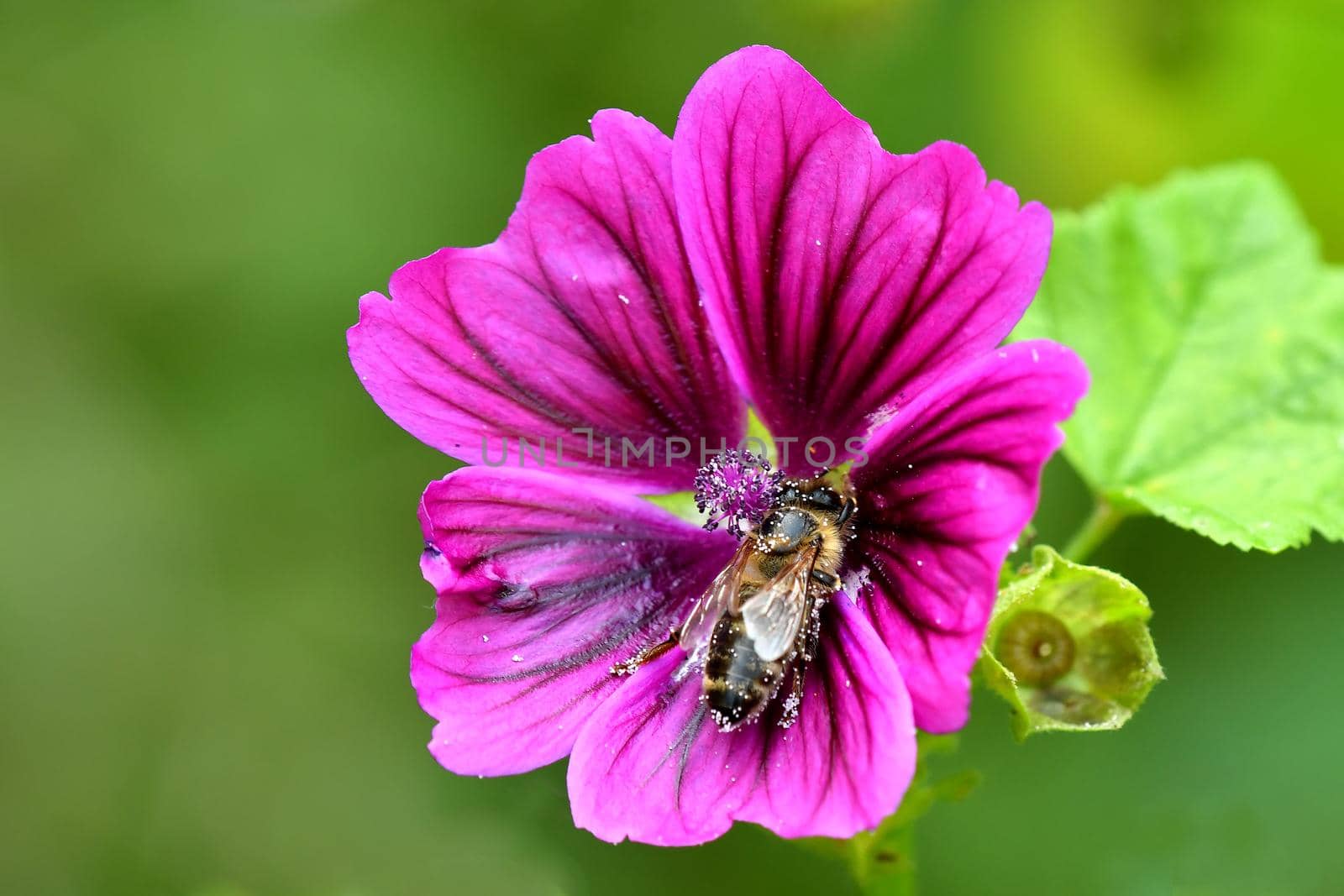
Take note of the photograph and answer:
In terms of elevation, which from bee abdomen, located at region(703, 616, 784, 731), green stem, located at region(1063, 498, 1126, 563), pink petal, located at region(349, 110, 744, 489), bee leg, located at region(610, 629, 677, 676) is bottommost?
green stem, located at region(1063, 498, 1126, 563)

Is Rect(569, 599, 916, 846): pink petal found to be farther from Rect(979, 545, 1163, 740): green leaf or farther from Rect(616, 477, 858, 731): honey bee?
Rect(979, 545, 1163, 740): green leaf

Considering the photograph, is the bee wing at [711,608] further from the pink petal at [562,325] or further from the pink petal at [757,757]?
the pink petal at [562,325]

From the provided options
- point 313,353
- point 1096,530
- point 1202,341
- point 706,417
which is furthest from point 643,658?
point 313,353

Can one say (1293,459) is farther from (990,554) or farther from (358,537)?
(358,537)

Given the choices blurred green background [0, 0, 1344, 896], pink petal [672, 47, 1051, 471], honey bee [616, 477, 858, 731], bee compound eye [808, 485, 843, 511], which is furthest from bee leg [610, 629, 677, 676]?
blurred green background [0, 0, 1344, 896]

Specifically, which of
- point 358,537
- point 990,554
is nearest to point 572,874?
point 358,537

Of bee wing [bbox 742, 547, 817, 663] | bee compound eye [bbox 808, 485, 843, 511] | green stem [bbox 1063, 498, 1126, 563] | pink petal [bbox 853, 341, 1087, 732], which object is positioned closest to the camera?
pink petal [bbox 853, 341, 1087, 732]

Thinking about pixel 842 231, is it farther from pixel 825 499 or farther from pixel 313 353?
pixel 313 353
